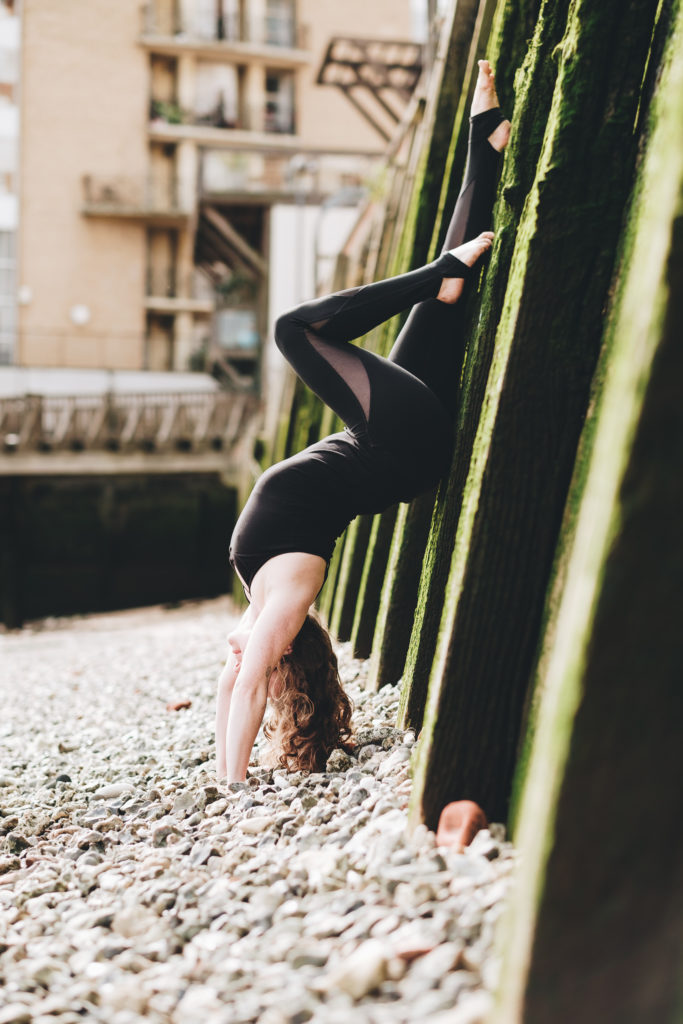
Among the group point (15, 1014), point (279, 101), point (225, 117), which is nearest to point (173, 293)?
point (225, 117)

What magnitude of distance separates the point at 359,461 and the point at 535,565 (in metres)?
0.92

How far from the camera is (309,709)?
3.14 m

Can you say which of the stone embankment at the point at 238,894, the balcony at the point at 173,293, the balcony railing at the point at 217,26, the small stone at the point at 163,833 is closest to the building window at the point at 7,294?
the balcony at the point at 173,293

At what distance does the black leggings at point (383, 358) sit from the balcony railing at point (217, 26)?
106ft

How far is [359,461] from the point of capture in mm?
2996

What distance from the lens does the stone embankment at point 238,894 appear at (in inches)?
65.7

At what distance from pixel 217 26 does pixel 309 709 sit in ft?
111

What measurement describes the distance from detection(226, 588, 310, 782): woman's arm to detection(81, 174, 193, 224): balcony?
29.5m

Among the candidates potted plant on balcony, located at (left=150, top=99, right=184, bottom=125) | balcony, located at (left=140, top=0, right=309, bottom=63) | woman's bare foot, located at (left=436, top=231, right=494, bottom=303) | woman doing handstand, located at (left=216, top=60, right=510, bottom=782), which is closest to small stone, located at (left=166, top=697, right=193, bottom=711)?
woman doing handstand, located at (left=216, top=60, right=510, bottom=782)

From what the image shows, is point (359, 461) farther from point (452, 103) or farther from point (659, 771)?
point (452, 103)

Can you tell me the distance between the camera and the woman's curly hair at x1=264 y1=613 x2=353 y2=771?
313 cm

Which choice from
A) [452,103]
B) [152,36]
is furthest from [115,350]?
[452,103]

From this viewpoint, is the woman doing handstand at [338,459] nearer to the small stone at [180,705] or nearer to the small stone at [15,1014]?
the small stone at [15,1014]

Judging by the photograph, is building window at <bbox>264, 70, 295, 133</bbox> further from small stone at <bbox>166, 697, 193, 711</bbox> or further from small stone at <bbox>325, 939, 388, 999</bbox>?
small stone at <bbox>325, 939, 388, 999</bbox>
